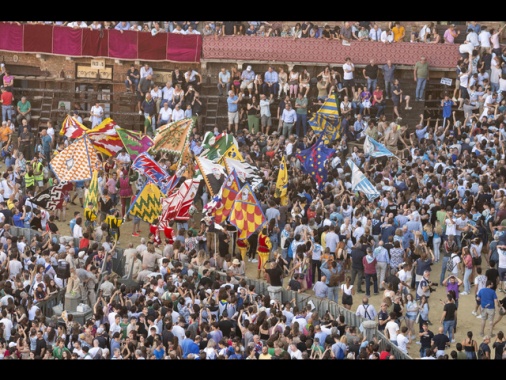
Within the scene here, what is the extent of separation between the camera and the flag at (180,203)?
85.8 ft

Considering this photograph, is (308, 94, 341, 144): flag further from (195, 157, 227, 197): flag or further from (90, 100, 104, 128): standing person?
(90, 100, 104, 128): standing person

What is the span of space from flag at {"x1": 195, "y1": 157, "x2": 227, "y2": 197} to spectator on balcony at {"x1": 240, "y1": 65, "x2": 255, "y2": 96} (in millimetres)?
8209

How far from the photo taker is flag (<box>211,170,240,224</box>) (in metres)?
25.5

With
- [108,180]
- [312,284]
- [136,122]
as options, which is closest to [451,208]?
[312,284]

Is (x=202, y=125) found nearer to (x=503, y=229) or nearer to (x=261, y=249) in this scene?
(x=261, y=249)

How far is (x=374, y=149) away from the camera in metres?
30.1

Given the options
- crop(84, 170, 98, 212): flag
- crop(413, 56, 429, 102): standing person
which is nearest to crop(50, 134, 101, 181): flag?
crop(84, 170, 98, 212): flag

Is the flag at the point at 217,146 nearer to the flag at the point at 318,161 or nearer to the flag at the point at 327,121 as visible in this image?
the flag at the point at 318,161

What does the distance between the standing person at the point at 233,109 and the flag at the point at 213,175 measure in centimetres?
732

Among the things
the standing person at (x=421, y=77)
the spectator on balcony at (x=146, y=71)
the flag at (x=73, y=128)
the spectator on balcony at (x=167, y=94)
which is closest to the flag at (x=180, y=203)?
the flag at (x=73, y=128)

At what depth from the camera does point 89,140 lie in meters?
29.0

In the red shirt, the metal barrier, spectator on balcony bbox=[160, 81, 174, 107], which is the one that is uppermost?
spectator on balcony bbox=[160, 81, 174, 107]

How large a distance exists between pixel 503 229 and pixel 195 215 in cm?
822

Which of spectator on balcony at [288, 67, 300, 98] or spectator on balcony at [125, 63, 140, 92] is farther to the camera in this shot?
spectator on balcony at [125, 63, 140, 92]
